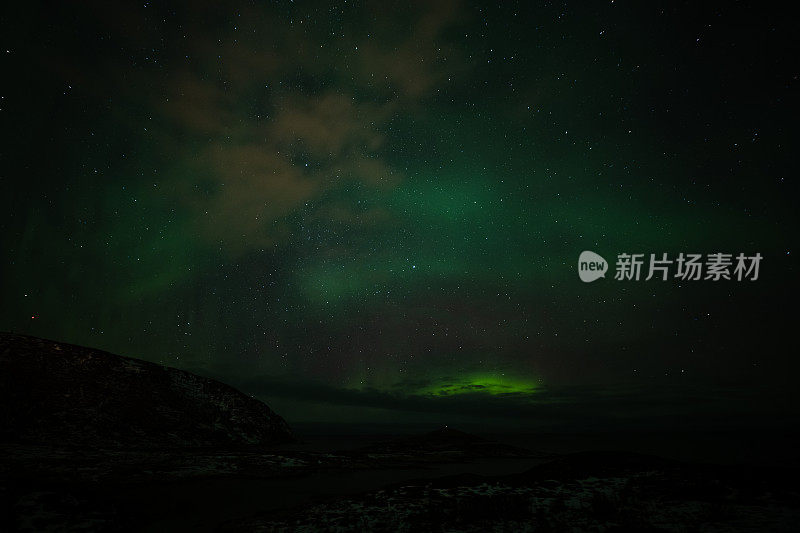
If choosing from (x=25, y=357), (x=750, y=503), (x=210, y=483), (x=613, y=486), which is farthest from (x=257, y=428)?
(x=750, y=503)

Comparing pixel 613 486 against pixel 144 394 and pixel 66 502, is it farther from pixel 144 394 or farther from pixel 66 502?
pixel 144 394

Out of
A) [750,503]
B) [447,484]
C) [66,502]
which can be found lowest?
[66,502]

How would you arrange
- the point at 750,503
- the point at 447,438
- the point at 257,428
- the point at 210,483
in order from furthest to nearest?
the point at 447,438, the point at 257,428, the point at 210,483, the point at 750,503

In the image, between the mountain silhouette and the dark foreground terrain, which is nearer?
the dark foreground terrain

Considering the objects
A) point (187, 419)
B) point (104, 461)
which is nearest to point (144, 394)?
point (187, 419)

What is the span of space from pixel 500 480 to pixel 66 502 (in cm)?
551

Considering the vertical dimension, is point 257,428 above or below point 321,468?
below

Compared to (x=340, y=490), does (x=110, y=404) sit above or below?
below

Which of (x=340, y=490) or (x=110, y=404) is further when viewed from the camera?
(x=110, y=404)

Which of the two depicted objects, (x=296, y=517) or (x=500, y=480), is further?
(x=500, y=480)

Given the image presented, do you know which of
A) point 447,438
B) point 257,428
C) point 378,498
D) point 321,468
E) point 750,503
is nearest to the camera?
point 750,503

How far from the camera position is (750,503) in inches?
193

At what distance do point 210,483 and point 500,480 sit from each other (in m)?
5.19

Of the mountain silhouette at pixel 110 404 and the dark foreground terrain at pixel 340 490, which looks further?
the mountain silhouette at pixel 110 404
